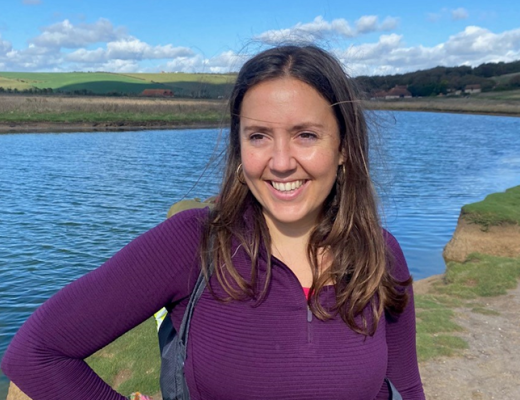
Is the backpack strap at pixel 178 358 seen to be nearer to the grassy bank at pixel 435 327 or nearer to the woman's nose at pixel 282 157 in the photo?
the woman's nose at pixel 282 157

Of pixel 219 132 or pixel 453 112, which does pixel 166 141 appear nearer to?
pixel 219 132

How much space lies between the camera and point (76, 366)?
169 centimetres

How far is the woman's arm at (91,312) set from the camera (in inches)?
64.5

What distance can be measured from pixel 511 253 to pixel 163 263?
8526mm

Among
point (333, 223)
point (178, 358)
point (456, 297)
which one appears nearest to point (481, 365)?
point (456, 297)

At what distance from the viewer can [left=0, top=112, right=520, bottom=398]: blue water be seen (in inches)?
409

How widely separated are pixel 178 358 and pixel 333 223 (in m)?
0.72

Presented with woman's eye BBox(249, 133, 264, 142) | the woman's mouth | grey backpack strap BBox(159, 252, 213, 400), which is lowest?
grey backpack strap BBox(159, 252, 213, 400)

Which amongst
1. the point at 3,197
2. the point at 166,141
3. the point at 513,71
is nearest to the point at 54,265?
the point at 3,197

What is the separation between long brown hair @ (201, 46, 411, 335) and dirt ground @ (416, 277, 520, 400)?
3097 millimetres

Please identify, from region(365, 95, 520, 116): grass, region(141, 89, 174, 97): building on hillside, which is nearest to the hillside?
region(141, 89, 174, 97): building on hillside

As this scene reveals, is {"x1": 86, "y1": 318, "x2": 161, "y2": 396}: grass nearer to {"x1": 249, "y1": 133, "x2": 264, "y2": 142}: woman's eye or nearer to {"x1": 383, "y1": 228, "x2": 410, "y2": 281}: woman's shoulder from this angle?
{"x1": 383, "y1": 228, "x2": 410, "y2": 281}: woman's shoulder

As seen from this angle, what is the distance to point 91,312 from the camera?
1646 mm

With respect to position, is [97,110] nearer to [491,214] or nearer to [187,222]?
[491,214]
